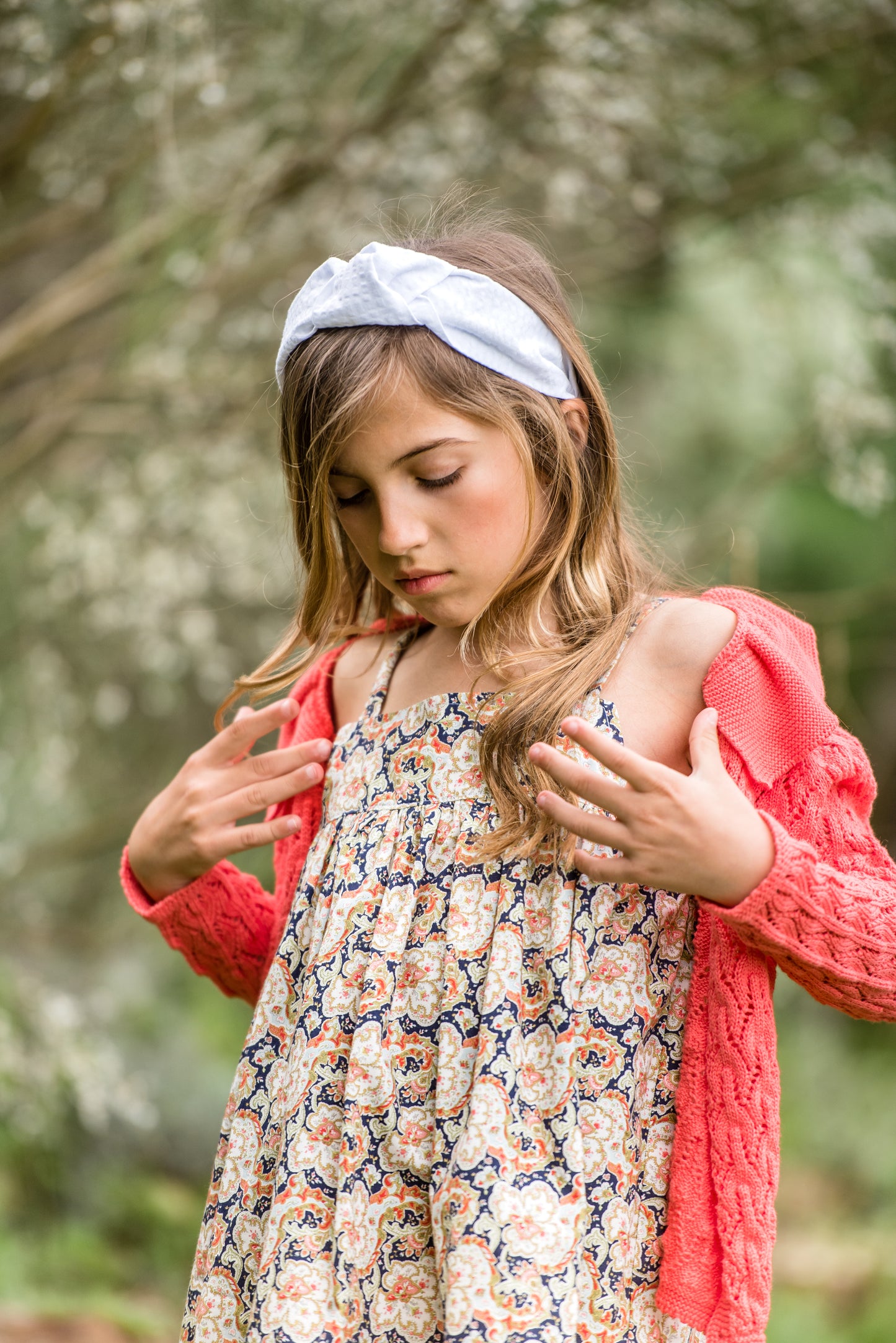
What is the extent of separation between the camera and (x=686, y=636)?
144cm

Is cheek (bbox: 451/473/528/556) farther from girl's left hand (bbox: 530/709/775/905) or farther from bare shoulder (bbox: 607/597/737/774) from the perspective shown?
girl's left hand (bbox: 530/709/775/905)

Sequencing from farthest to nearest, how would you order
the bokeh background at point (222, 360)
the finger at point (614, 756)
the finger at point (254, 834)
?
1. the bokeh background at point (222, 360)
2. the finger at point (254, 834)
3. the finger at point (614, 756)

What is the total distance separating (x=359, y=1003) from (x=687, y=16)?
105 inches

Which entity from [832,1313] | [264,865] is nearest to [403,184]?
[264,865]

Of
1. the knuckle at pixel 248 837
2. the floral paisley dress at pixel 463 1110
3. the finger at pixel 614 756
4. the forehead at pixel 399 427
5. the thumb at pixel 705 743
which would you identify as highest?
the forehead at pixel 399 427

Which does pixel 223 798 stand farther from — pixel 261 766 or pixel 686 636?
pixel 686 636

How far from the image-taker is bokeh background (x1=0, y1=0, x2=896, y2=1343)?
9.64ft

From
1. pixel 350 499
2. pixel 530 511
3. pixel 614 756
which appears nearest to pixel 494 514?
pixel 530 511

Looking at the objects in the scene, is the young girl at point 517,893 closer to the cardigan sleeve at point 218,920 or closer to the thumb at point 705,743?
the thumb at point 705,743

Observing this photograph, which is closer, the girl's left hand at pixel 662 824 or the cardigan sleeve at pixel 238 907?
the girl's left hand at pixel 662 824

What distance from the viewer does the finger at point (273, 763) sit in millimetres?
1604

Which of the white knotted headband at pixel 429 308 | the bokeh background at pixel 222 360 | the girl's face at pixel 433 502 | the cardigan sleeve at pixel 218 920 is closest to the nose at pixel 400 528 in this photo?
the girl's face at pixel 433 502

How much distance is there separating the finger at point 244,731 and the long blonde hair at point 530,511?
40mm

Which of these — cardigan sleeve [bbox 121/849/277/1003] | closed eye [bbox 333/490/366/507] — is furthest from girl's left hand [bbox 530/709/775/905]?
cardigan sleeve [bbox 121/849/277/1003]
